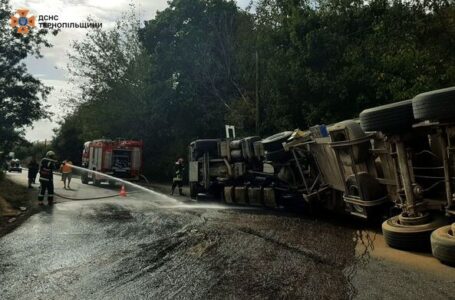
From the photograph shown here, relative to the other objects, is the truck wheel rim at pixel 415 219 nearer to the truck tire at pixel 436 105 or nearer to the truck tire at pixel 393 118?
the truck tire at pixel 393 118

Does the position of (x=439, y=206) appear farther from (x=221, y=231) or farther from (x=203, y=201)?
(x=203, y=201)

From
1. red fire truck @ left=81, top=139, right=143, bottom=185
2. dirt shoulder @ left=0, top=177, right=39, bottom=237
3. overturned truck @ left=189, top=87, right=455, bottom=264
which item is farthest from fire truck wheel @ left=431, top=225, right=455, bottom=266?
red fire truck @ left=81, top=139, right=143, bottom=185

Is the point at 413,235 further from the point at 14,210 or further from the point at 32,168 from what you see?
the point at 32,168

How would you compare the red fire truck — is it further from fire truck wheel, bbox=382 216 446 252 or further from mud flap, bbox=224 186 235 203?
fire truck wheel, bbox=382 216 446 252

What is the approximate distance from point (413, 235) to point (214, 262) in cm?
259

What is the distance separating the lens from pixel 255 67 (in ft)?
79.0

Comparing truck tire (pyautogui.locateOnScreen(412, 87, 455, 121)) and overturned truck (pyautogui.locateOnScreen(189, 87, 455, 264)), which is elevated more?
truck tire (pyautogui.locateOnScreen(412, 87, 455, 121))

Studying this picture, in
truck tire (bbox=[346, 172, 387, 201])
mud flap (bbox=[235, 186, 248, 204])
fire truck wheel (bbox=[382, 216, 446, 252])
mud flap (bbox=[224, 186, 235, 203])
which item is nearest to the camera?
fire truck wheel (bbox=[382, 216, 446, 252])

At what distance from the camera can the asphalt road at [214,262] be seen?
170 inches

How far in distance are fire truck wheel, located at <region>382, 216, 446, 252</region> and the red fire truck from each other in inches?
883

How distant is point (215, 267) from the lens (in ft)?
17.1

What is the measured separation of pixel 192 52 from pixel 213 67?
5.69 feet

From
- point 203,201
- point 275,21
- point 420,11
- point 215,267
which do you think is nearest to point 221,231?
point 215,267

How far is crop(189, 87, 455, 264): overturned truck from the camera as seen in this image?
17.1ft
